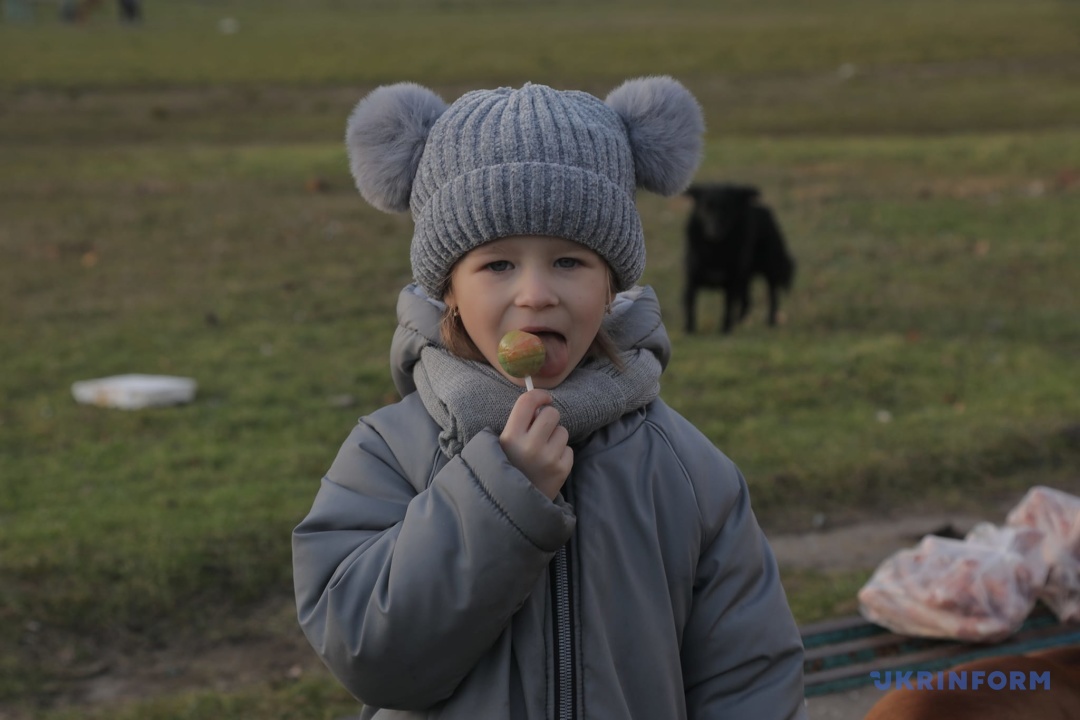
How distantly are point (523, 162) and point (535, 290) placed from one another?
0.20 meters

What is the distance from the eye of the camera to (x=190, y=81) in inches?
944

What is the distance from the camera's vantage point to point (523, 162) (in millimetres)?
1915

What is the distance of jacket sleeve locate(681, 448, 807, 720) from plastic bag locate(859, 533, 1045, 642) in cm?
188

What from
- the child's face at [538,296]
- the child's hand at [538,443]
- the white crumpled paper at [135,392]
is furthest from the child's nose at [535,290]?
the white crumpled paper at [135,392]

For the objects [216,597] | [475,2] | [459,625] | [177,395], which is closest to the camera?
[459,625]

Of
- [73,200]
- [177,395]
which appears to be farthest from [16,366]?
[73,200]

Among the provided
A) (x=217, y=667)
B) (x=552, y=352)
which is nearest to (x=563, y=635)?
(x=552, y=352)

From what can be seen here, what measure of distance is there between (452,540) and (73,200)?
11428mm

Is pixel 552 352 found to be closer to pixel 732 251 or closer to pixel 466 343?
pixel 466 343

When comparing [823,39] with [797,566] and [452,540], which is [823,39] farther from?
[452,540]

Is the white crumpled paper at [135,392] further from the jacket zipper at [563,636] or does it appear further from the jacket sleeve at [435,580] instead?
the jacket zipper at [563,636]

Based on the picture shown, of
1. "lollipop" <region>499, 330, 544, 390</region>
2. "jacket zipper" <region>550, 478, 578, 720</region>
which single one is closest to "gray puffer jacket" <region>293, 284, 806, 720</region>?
"jacket zipper" <region>550, 478, 578, 720</region>

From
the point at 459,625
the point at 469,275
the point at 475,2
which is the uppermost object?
the point at 469,275

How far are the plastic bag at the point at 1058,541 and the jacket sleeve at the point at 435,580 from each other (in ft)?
8.33
